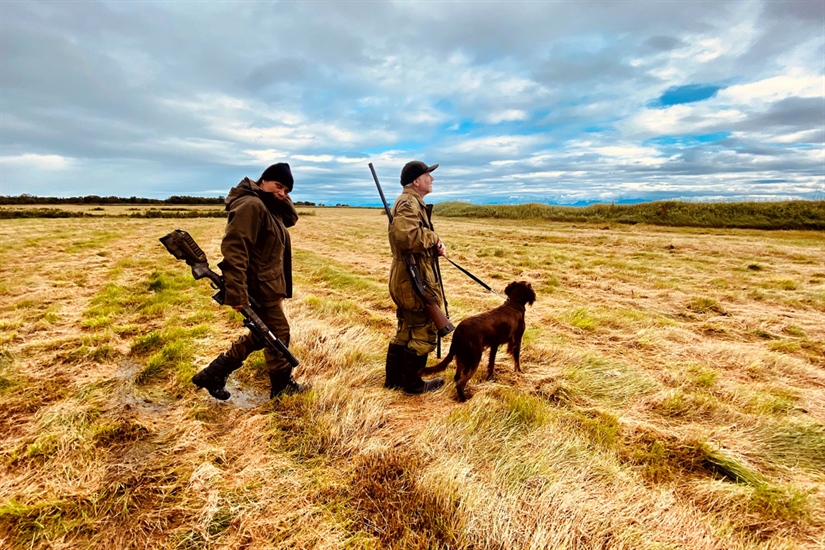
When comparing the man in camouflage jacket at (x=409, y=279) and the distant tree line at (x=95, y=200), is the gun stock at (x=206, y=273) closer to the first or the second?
the man in camouflage jacket at (x=409, y=279)

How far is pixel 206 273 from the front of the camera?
11.4 ft

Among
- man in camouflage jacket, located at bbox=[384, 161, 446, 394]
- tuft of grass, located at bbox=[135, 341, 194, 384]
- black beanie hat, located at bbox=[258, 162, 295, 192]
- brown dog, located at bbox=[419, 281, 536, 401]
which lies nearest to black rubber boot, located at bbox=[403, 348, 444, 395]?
man in camouflage jacket, located at bbox=[384, 161, 446, 394]

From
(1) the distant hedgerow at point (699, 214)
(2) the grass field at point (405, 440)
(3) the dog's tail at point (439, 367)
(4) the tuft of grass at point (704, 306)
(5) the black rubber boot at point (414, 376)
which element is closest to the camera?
(2) the grass field at point (405, 440)

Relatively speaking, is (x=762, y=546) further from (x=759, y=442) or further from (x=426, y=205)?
(x=426, y=205)

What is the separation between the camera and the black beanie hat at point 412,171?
157 inches

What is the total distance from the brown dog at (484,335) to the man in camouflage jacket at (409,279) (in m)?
0.26

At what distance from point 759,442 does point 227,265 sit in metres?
5.14

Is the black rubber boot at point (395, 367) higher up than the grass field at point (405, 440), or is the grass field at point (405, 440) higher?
the black rubber boot at point (395, 367)

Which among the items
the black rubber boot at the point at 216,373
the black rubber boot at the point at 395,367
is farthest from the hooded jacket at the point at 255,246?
the black rubber boot at the point at 395,367

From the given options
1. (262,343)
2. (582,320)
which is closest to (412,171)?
(262,343)

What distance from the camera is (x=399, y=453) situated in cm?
303

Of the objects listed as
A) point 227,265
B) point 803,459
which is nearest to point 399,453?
point 227,265

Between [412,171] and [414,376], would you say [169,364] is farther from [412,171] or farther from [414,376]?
[412,171]

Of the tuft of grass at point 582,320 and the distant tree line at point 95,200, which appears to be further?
the distant tree line at point 95,200
